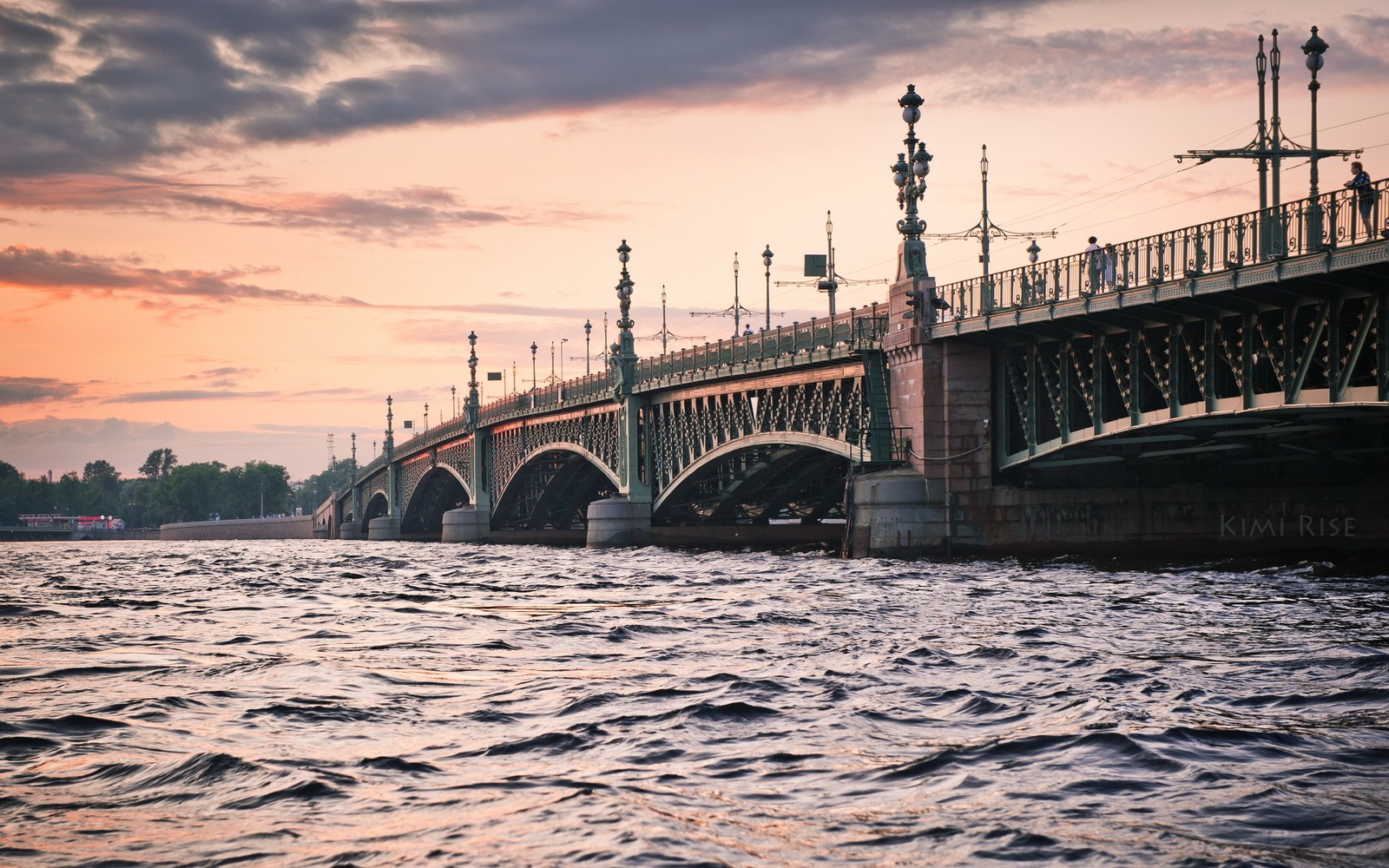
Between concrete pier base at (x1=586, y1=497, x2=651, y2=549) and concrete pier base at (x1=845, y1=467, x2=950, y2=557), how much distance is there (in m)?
26.8

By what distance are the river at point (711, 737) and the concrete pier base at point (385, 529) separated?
10866 centimetres

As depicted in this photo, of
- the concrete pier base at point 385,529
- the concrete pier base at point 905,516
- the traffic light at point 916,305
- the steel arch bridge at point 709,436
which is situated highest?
the traffic light at point 916,305

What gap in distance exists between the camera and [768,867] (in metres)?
8.82

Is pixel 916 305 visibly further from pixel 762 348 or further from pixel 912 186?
pixel 762 348

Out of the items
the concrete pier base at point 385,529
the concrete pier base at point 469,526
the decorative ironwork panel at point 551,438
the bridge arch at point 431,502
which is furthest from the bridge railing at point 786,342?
the concrete pier base at point 385,529

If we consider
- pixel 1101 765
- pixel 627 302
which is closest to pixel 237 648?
pixel 1101 765

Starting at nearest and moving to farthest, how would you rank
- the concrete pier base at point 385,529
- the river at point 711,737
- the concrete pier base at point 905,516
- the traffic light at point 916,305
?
1. the river at point 711,737
2. the concrete pier base at point 905,516
3. the traffic light at point 916,305
4. the concrete pier base at point 385,529

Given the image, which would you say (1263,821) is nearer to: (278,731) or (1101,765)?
(1101,765)

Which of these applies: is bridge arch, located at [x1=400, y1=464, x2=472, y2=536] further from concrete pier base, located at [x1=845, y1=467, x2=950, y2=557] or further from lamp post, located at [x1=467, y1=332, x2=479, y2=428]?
concrete pier base, located at [x1=845, y1=467, x2=950, y2=557]

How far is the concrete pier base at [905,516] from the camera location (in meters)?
43.6

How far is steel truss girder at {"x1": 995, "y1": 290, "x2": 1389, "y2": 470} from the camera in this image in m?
30.3

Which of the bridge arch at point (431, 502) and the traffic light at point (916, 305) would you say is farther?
the bridge arch at point (431, 502)

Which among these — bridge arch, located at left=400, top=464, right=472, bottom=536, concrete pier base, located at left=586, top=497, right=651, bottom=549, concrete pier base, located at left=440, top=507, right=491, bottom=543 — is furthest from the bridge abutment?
bridge arch, located at left=400, top=464, right=472, bottom=536

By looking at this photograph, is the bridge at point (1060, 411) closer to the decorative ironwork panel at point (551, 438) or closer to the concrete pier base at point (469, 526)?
the decorative ironwork panel at point (551, 438)
